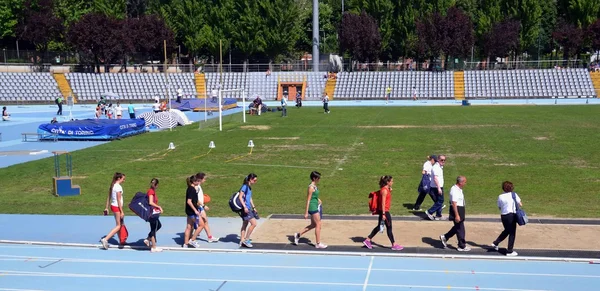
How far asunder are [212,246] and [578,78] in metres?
64.4

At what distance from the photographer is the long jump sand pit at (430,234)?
1336cm

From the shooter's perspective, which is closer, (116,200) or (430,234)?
(116,200)

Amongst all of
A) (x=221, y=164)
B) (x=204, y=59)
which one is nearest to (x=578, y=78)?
(x=204, y=59)

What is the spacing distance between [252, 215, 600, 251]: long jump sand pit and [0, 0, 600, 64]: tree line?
62252mm

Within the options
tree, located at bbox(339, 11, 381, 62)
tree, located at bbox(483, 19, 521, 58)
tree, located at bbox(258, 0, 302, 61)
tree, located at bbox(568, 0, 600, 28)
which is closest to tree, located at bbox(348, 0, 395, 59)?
tree, located at bbox(339, 11, 381, 62)

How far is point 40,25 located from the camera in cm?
7419

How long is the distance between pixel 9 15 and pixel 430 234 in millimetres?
73597

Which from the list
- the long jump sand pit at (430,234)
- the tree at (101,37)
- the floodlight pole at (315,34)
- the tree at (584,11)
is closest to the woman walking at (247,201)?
the long jump sand pit at (430,234)

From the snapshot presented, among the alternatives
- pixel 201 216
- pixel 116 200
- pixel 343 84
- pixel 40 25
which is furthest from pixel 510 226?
pixel 40 25

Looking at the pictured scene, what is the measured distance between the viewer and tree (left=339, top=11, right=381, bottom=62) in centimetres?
7581

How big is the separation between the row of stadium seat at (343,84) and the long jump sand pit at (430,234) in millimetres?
52711

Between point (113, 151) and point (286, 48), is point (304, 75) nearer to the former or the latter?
point (286, 48)

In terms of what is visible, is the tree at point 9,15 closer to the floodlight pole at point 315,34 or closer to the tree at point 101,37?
the tree at point 101,37

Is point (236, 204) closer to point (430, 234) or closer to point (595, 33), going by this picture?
point (430, 234)
